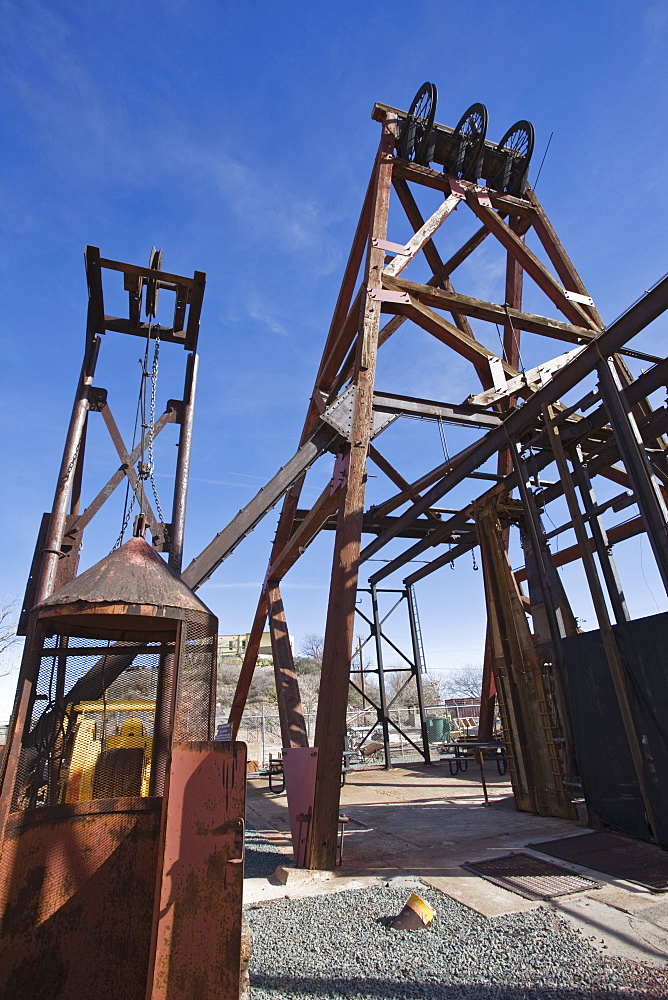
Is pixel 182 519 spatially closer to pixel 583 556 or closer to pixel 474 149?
pixel 583 556

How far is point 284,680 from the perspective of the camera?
31.8 ft

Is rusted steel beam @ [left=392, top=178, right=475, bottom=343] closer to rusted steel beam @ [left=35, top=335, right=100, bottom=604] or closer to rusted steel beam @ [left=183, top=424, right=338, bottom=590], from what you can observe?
rusted steel beam @ [left=183, top=424, right=338, bottom=590]

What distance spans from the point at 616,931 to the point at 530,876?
57.7 inches

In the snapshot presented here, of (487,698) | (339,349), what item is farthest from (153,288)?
(487,698)

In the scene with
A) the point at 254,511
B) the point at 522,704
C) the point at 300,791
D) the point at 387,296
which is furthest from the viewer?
the point at 522,704

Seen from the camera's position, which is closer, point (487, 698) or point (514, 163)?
point (514, 163)

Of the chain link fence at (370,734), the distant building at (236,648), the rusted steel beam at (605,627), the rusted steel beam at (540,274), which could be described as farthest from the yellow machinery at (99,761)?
the distant building at (236,648)

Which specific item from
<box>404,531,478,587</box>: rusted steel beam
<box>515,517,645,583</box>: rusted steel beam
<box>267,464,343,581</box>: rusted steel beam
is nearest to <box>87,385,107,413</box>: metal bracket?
<box>267,464,343,581</box>: rusted steel beam

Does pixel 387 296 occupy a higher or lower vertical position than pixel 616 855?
higher

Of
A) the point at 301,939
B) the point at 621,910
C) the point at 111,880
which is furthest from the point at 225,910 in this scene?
the point at 621,910

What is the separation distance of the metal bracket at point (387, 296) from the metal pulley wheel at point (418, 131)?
12.9 feet

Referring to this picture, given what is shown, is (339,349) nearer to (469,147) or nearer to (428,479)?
(428,479)

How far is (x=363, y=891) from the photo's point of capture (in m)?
4.94

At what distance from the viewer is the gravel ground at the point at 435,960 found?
3.14m
